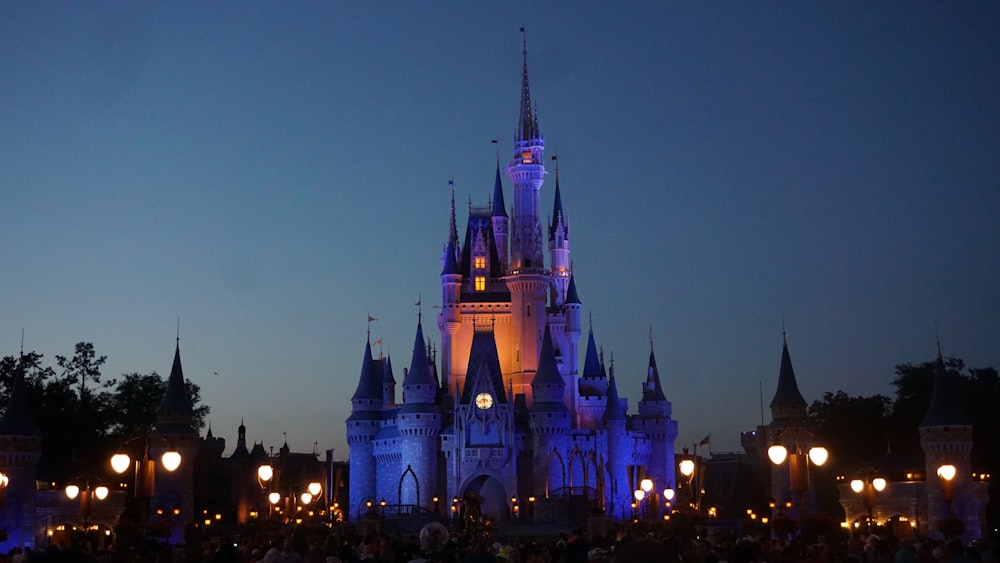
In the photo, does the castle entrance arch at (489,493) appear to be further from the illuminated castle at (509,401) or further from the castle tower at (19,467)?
the castle tower at (19,467)

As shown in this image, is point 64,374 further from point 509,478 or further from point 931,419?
point 931,419

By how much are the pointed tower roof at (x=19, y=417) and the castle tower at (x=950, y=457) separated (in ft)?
126

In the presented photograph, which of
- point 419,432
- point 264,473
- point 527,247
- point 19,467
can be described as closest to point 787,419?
point 419,432

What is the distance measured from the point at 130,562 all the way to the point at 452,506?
6409 cm

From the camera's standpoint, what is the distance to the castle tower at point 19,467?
5372cm

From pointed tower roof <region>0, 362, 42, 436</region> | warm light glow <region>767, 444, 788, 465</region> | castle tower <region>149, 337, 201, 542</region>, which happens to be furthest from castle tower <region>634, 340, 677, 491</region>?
warm light glow <region>767, 444, 788, 465</region>

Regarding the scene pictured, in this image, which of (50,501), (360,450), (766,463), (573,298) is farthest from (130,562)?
(766,463)

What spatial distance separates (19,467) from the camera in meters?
55.2

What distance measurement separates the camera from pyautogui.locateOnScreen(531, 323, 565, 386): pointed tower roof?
8619 centimetres

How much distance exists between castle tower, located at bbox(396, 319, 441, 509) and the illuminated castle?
3.4 inches

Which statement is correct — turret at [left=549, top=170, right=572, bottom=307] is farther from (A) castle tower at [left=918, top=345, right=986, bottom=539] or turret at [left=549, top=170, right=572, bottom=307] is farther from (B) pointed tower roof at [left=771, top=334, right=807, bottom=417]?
(A) castle tower at [left=918, top=345, right=986, bottom=539]

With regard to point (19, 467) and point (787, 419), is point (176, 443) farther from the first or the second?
point (787, 419)

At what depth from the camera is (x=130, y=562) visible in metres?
18.8

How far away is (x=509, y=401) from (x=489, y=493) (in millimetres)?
6334
